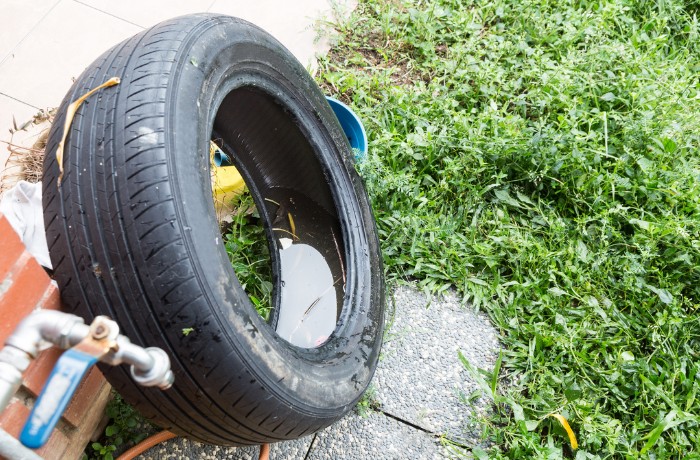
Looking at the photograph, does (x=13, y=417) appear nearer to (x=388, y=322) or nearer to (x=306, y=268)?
(x=306, y=268)

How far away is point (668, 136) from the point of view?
2.91 meters

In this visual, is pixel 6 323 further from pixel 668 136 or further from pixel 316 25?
pixel 668 136

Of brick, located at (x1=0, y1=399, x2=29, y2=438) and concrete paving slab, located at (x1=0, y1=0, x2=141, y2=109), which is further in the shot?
concrete paving slab, located at (x1=0, y1=0, x2=141, y2=109)

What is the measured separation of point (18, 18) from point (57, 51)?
1.04ft

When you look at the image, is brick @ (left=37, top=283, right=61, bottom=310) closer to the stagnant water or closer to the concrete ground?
the concrete ground

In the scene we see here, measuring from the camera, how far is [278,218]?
2459mm

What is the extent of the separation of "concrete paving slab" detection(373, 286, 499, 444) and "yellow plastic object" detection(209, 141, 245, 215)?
2.70ft

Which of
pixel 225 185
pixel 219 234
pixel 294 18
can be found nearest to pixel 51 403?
pixel 219 234

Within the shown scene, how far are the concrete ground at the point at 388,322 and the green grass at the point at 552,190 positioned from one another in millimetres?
122

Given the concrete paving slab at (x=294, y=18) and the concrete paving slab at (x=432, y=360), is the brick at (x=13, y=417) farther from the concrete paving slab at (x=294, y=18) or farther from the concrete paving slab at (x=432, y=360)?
the concrete paving slab at (x=294, y=18)

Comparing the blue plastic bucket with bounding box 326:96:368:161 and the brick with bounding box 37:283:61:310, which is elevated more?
the brick with bounding box 37:283:61:310

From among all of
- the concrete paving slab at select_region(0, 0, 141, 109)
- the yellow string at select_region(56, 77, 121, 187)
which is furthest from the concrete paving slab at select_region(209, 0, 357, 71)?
the yellow string at select_region(56, 77, 121, 187)

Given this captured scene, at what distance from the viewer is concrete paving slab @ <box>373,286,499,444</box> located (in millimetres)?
2213

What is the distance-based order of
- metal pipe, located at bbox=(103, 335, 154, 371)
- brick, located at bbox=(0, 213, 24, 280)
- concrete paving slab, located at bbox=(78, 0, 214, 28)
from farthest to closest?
concrete paving slab, located at bbox=(78, 0, 214, 28) < brick, located at bbox=(0, 213, 24, 280) < metal pipe, located at bbox=(103, 335, 154, 371)
